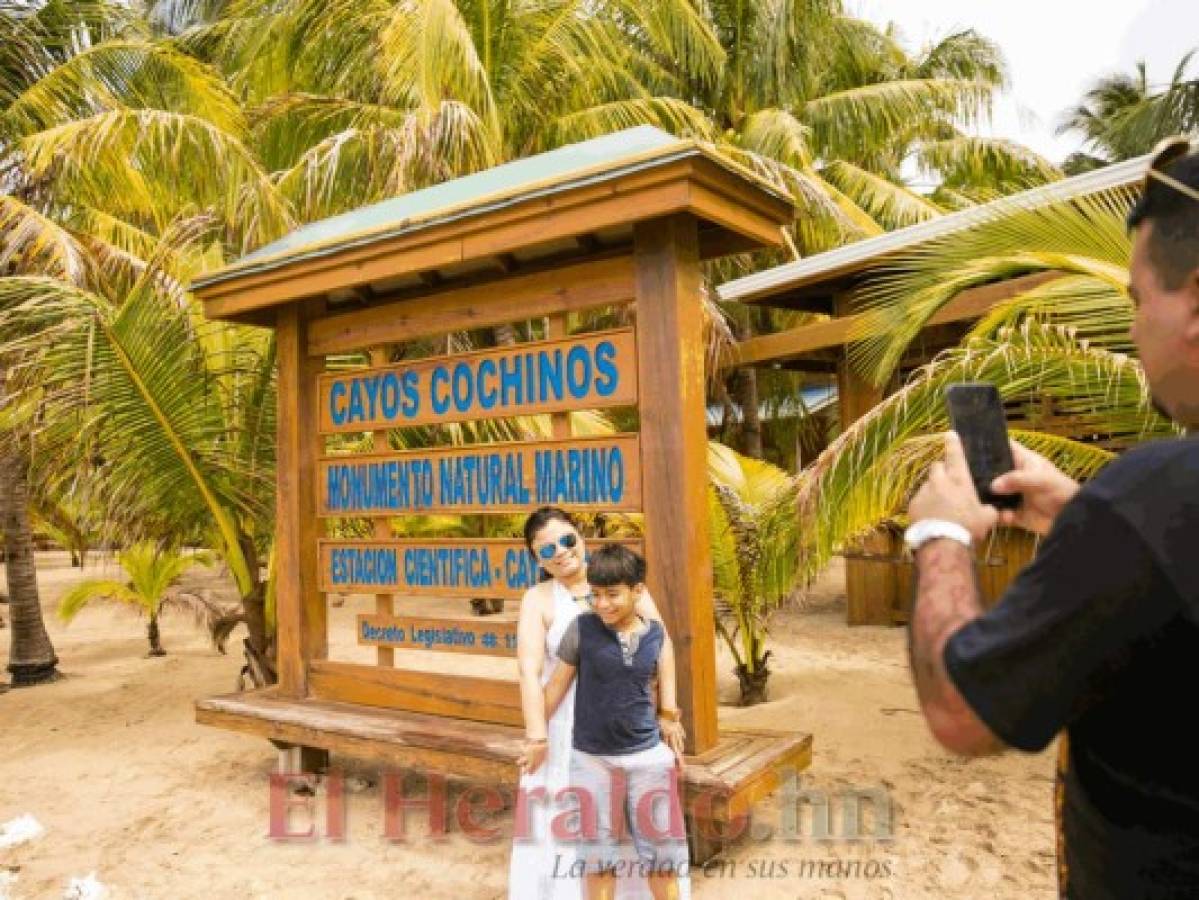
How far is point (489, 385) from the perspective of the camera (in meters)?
4.46

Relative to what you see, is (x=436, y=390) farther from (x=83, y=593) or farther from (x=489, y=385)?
(x=83, y=593)

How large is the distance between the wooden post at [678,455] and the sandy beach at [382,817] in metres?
0.97

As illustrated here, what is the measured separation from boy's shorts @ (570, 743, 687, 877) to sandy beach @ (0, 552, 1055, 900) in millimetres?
794

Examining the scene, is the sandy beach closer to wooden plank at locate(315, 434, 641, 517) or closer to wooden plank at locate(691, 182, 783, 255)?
wooden plank at locate(315, 434, 641, 517)

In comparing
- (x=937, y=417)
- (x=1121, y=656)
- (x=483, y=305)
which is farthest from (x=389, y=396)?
(x=1121, y=656)

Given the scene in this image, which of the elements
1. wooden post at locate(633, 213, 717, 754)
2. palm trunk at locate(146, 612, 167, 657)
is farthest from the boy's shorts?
palm trunk at locate(146, 612, 167, 657)

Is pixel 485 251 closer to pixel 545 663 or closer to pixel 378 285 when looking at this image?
pixel 378 285

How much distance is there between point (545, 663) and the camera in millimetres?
3234

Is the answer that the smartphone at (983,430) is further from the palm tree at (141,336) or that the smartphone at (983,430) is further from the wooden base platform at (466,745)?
the palm tree at (141,336)

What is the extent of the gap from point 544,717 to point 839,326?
618 centimetres

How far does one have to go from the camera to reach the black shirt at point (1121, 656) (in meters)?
0.91

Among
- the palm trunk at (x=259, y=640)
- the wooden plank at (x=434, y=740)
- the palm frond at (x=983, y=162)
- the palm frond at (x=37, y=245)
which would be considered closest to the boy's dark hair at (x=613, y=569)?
the wooden plank at (x=434, y=740)

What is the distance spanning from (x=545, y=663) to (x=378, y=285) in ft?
8.52

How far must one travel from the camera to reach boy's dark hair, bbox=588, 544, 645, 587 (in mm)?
3018
